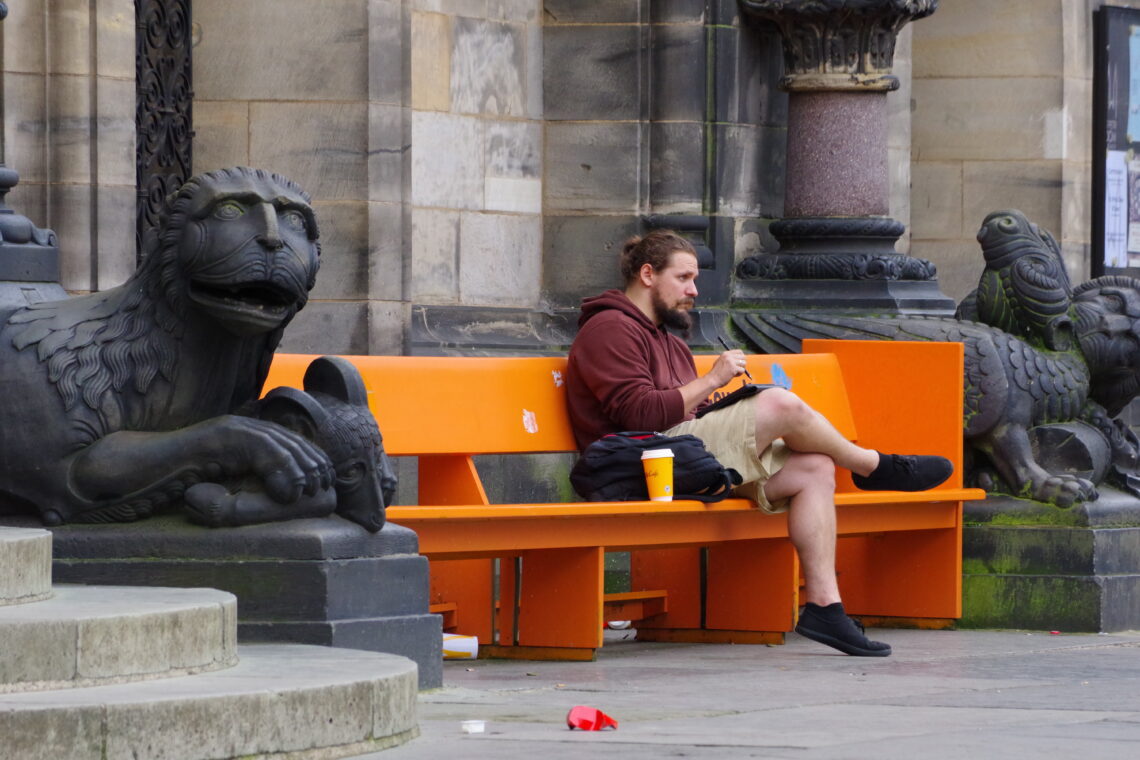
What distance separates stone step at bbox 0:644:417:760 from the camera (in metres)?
5.59

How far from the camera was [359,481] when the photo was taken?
740 centimetres

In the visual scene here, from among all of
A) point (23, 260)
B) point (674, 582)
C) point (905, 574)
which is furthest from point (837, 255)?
point (23, 260)

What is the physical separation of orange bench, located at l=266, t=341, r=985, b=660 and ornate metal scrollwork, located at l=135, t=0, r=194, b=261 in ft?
7.30

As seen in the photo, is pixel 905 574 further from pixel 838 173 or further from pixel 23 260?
pixel 23 260

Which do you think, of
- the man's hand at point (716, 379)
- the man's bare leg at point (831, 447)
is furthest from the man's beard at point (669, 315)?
the man's bare leg at point (831, 447)

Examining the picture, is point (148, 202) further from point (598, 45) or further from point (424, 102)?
point (598, 45)

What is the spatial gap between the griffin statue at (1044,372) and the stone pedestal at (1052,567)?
0.10 m

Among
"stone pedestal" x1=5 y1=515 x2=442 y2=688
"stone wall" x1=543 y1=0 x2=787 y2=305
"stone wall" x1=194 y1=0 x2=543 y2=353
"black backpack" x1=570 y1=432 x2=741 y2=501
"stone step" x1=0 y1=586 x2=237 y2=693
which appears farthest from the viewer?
"stone wall" x1=543 y1=0 x2=787 y2=305

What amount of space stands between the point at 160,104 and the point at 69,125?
40.1 inches

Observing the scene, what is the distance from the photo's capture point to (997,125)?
52.4 feet

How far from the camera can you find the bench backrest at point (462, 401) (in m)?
8.82

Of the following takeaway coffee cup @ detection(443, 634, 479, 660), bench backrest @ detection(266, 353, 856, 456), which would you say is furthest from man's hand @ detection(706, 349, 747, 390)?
takeaway coffee cup @ detection(443, 634, 479, 660)

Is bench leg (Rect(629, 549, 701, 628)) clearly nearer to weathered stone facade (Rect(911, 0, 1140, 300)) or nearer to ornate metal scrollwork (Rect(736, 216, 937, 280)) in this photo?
ornate metal scrollwork (Rect(736, 216, 937, 280))

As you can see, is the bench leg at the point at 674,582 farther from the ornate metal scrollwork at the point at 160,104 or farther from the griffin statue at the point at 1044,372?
the ornate metal scrollwork at the point at 160,104
